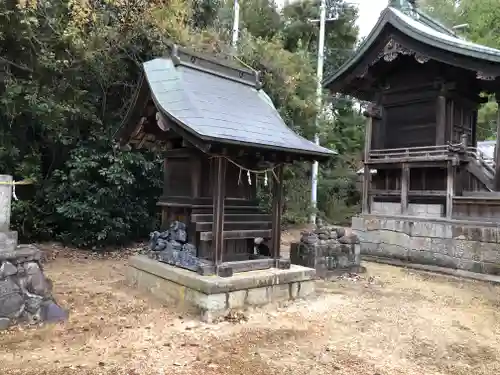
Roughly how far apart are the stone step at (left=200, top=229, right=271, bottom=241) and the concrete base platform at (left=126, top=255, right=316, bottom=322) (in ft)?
1.85

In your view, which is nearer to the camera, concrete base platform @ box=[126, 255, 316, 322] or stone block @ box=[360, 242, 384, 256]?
concrete base platform @ box=[126, 255, 316, 322]

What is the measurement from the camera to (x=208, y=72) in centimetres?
709

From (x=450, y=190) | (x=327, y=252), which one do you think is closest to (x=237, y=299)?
(x=327, y=252)

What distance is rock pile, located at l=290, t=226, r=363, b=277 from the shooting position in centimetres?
834

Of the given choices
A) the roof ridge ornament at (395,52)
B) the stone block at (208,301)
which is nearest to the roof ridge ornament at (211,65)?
the stone block at (208,301)

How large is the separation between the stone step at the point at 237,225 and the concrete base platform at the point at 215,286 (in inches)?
27.1

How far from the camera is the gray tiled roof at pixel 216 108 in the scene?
5.60 meters

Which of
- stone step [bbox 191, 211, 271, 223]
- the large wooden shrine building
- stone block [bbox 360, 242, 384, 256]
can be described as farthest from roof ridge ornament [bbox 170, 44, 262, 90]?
stone block [bbox 360, 242, 384, 256]

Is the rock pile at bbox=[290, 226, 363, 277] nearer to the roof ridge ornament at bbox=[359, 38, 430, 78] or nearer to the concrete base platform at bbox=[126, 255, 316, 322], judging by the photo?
the concrete base platform at bbox=[126, 255, 316, 322]

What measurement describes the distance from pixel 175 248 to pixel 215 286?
1381 millimetres

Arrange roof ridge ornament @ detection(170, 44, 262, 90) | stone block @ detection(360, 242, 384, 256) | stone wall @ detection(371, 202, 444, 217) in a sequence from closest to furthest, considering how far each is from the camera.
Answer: roof ridge ornament @ detection(170, 44, 262, 90), stone wall @ detection(371, 202, 444, 217), stone block @ detection(360, 242, 384, 256)

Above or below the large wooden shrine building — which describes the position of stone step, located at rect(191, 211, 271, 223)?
below

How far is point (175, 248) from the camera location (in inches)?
256

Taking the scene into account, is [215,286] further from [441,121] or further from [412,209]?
[441,121]
